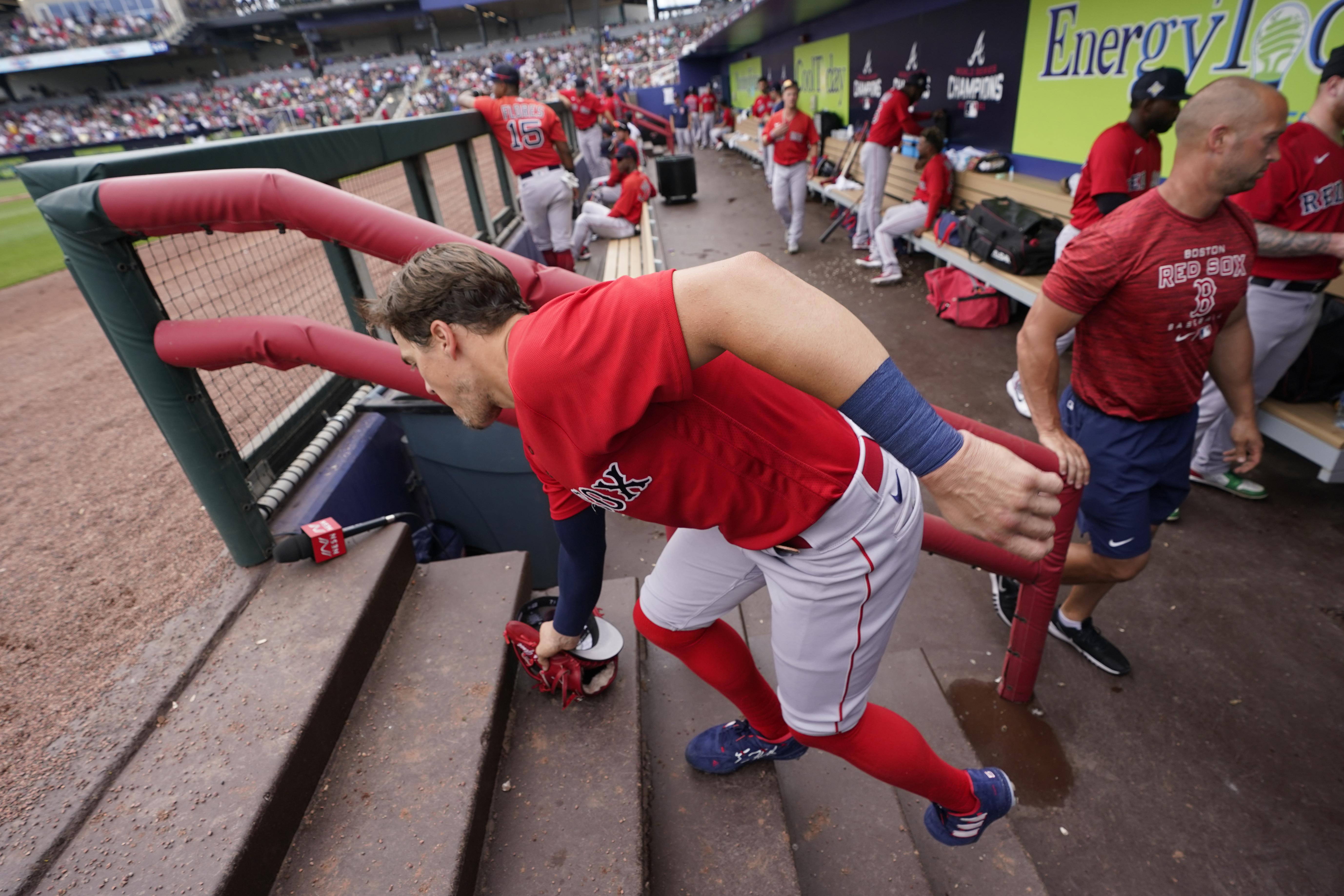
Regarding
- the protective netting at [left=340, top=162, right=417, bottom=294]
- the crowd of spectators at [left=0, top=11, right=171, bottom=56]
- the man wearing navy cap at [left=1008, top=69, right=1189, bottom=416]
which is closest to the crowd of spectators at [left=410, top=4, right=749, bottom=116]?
the crowd of spectators at [left=0, top=11, right=171, bottom=56]

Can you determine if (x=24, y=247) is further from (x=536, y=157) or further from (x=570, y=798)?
(x=570, y=798)

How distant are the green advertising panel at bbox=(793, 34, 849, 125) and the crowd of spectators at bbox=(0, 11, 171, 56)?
183ft

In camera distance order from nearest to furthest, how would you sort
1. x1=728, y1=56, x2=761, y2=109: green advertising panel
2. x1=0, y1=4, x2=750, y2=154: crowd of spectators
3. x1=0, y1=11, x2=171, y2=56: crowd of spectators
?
x1=728, y1=56, x2=761, y2=109: green advertising panel
x1=0, y1=4, x2=750, y2=154: crowd of spectators
x1=0, y1=11, x2=171, y2=56: crowd of spectators

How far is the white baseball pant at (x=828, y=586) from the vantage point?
55.3 inches

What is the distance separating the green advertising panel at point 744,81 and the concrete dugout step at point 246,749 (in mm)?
20348

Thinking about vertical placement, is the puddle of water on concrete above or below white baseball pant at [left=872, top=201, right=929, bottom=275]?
below

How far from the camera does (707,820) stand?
6.33 ft

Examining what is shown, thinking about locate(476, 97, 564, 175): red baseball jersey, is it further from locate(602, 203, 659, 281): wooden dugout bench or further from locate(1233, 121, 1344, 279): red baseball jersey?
locate(1233, 121, 1344, 279): red baseball jersey

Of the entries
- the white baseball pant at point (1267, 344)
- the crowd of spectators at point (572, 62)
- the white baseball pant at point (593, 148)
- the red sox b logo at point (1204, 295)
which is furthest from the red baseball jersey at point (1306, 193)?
the crowd of spectators at point (572, 62)

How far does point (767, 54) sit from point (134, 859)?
20.9 m

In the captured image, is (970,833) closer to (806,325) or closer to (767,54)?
(806,325)

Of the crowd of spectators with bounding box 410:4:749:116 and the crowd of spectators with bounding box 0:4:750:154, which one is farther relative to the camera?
the crowd of spectators with bounding box 0:4:750:154

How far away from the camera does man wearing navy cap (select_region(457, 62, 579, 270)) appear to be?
609 cm

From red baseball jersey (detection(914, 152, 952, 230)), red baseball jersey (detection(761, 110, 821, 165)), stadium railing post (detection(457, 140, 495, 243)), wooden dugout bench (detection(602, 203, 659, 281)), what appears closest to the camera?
stadium railing post (detection(457, 140, 495, 243))
